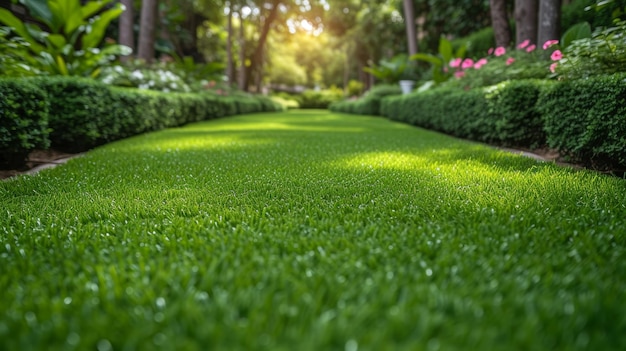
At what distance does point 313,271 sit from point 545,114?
12.1ft

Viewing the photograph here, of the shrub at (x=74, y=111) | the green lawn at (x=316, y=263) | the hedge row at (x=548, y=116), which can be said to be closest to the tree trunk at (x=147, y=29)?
the shrub at (x=74, y=111)

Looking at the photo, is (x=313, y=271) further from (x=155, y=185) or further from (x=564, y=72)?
(x=564, y=72)

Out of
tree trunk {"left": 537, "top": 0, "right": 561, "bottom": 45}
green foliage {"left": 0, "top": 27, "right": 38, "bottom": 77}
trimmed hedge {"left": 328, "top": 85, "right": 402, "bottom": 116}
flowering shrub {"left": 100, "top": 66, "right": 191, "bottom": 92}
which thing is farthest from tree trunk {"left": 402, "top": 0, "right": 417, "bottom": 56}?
green foliage {"left": 0, "top": 27, "right": 38, "bottom": 77}

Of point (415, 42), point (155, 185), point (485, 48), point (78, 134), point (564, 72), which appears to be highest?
point (415, 42)

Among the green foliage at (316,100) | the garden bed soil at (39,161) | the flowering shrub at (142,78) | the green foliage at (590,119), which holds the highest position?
the green foliage at (316,100)

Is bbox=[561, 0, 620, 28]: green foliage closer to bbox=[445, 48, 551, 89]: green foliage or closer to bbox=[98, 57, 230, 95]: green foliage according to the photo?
bbox=[445, 48, 551, 89]: green foliage

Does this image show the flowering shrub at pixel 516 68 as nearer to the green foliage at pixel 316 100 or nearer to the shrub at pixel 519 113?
the shrub at pixel 519 113

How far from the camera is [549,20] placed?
21.5 feet

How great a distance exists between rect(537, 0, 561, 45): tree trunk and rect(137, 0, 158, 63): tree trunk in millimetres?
9505

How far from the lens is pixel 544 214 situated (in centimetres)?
195

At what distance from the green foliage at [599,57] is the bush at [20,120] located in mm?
5441

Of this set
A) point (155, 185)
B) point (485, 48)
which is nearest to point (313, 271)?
point (155, 185)

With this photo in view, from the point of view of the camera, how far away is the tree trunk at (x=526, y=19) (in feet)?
24.7

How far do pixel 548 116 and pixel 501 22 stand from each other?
703cm
